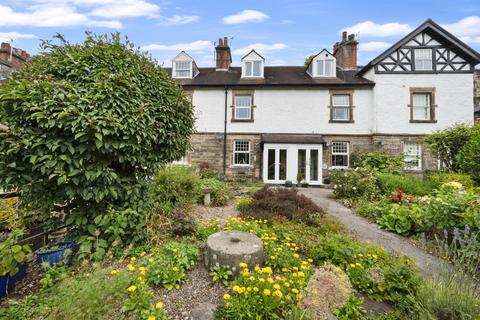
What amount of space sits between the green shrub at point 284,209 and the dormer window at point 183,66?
1220cm

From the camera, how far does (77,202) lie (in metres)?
3.58

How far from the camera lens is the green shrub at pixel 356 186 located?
8734mm

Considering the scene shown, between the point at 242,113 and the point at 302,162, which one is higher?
the point at 242,113

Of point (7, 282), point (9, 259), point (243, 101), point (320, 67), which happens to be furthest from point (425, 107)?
point (7, 282)

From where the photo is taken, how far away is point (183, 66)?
15.7m

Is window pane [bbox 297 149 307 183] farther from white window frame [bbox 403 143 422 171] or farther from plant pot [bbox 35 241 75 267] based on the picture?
plant pot [bbox 35 241 75 267]

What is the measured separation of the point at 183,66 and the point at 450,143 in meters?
15.6

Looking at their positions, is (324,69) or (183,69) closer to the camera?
(324,69)

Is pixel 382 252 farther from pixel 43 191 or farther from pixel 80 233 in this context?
pixel 43 191

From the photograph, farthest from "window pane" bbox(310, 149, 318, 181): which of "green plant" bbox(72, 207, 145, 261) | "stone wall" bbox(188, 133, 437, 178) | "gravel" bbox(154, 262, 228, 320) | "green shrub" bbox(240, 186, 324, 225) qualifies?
"gravel" bbox(154, 262, 228, 320)

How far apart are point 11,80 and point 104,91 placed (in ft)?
4.74

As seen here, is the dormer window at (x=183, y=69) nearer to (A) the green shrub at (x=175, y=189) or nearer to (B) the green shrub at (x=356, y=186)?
(A) the green shrub at (x=175, y=189)

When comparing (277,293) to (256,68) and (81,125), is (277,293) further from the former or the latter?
(256,68)

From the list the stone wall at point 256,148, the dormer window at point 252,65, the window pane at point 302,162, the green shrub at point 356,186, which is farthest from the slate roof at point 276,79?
the green shrub at point 356,186
